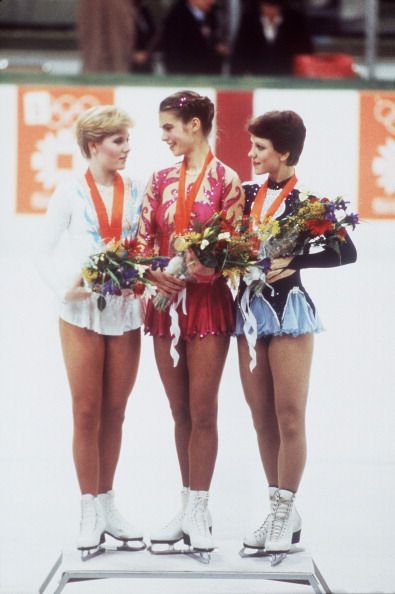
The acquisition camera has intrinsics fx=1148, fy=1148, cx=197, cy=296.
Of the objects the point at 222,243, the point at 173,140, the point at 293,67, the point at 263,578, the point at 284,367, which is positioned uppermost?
the point at 293,67

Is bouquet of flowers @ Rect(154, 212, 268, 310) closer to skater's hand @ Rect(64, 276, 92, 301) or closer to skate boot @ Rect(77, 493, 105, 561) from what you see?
skater's hand @ Rect(64, 276, 92, 301)

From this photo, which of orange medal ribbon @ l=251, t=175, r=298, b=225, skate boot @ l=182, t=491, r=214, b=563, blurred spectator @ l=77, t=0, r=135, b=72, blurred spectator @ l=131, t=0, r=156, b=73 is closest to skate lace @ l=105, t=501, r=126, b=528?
skate boot @ l=182, t=491, r=214, b=563

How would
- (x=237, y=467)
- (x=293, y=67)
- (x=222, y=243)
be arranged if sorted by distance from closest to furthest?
(x=222, y=243)
(x=237, y=467)
(x=293, y=67)

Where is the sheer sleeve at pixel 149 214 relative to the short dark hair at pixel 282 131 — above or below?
below

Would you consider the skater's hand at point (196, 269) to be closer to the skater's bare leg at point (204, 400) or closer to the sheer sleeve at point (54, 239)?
the skater's bare leg at point (204, 400)

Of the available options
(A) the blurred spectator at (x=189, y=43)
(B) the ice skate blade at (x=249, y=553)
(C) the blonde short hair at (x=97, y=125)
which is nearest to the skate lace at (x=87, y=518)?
(B) the ice skate blade at (x=249, y=553)

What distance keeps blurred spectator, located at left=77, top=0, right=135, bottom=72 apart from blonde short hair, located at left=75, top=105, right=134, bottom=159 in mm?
3418

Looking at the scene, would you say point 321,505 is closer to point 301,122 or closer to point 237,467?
point 237,467

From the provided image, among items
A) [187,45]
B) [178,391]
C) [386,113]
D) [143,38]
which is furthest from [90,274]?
[143,38]

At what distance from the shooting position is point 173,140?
349 centimetres

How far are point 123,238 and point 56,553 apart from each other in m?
1.05

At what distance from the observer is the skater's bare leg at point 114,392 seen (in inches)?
140

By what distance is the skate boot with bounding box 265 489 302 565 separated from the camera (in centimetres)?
356

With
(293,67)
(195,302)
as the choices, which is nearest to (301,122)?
(195,302)
